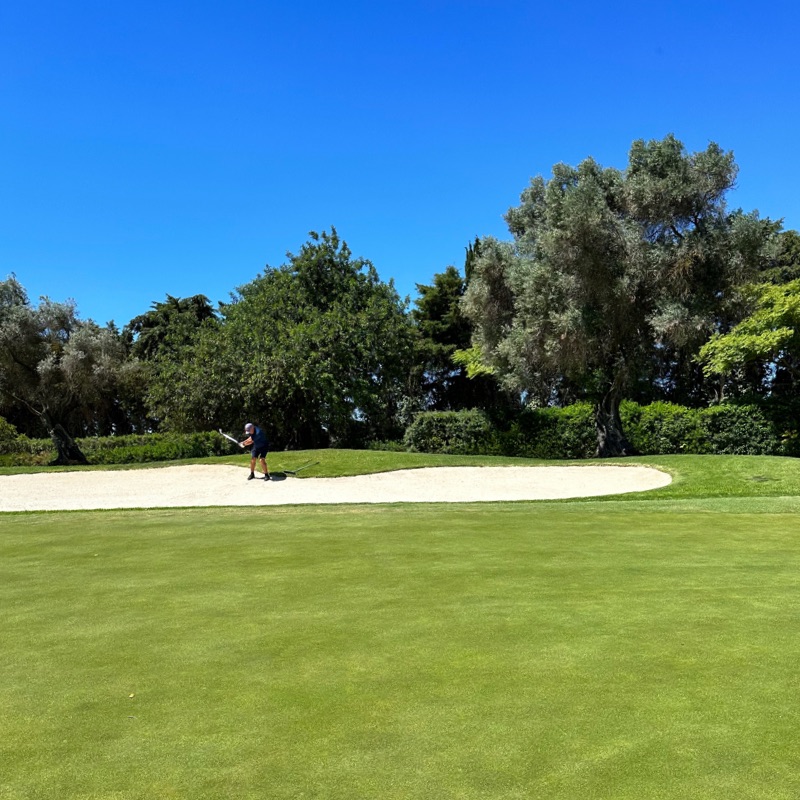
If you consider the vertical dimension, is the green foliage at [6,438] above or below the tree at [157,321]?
below

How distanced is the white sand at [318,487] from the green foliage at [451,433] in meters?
8.44

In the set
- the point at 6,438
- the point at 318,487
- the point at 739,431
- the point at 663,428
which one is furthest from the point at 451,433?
the point at 6,438

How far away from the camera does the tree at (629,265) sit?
83.0 feet

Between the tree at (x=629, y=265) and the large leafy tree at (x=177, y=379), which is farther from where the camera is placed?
the large leafy tree at (x=177, y=379)

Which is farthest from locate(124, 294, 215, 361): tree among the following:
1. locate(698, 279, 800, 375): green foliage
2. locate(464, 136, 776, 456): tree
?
locate(698, 279, 800, 375): green foliage

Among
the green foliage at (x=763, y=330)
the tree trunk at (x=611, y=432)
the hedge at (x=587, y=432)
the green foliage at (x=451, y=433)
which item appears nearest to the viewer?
the green foliage at (x=763, y=330)

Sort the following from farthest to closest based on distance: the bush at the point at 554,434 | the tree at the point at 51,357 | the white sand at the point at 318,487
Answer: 1. the tree at the point at 51,357
2. the bush at the point at 554,434
3. the white sand at the point at 318,487

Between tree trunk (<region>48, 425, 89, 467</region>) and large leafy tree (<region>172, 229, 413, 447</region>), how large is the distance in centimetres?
581

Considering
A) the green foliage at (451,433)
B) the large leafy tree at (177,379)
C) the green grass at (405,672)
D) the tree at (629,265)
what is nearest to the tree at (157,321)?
the large leafy tree at (177,379)

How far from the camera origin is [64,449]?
107ft

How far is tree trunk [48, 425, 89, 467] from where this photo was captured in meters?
32.3

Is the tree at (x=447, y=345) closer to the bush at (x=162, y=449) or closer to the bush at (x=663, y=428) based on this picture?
the bush at (x=162, y=449)

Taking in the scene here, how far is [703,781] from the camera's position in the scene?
261 cm

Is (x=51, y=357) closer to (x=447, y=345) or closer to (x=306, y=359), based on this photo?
(x=306, y=359)
